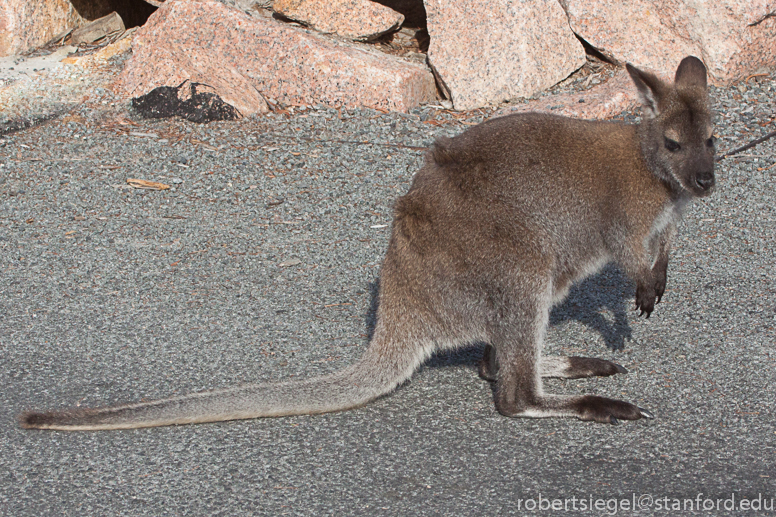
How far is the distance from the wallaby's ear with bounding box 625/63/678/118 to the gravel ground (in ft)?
4.09

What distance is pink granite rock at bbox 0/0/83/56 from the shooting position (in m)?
8.35

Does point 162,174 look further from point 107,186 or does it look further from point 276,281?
point 276,281

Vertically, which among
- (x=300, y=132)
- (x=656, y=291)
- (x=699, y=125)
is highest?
(x=699, y=125)

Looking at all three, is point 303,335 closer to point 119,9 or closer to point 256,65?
point 256,65

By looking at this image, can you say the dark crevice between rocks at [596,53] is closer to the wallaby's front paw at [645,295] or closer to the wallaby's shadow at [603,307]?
the wallaby's shadow at [603,307]

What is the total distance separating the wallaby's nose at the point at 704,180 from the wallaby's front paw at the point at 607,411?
1.06 meters

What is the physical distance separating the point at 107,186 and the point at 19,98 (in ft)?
6.82

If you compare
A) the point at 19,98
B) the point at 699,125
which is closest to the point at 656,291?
the point at 699,125

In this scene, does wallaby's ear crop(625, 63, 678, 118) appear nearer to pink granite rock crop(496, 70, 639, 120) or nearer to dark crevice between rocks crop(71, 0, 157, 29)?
pink granite rock crop(496, 70, 639, 120)

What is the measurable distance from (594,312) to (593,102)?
3.13m

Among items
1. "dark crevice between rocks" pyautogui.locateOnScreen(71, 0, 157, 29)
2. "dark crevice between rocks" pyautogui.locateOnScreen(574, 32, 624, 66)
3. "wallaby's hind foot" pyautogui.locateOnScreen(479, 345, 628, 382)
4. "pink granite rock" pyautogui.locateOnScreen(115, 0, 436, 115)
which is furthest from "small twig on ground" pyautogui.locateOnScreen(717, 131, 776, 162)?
"dark crevice between rocks" pyautogui.locateOnScreen(71, 0, 157, 29)

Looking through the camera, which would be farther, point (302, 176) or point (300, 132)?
point (300, 132)

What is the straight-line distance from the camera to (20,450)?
3.39 meters

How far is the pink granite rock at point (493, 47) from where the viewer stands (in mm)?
7656
